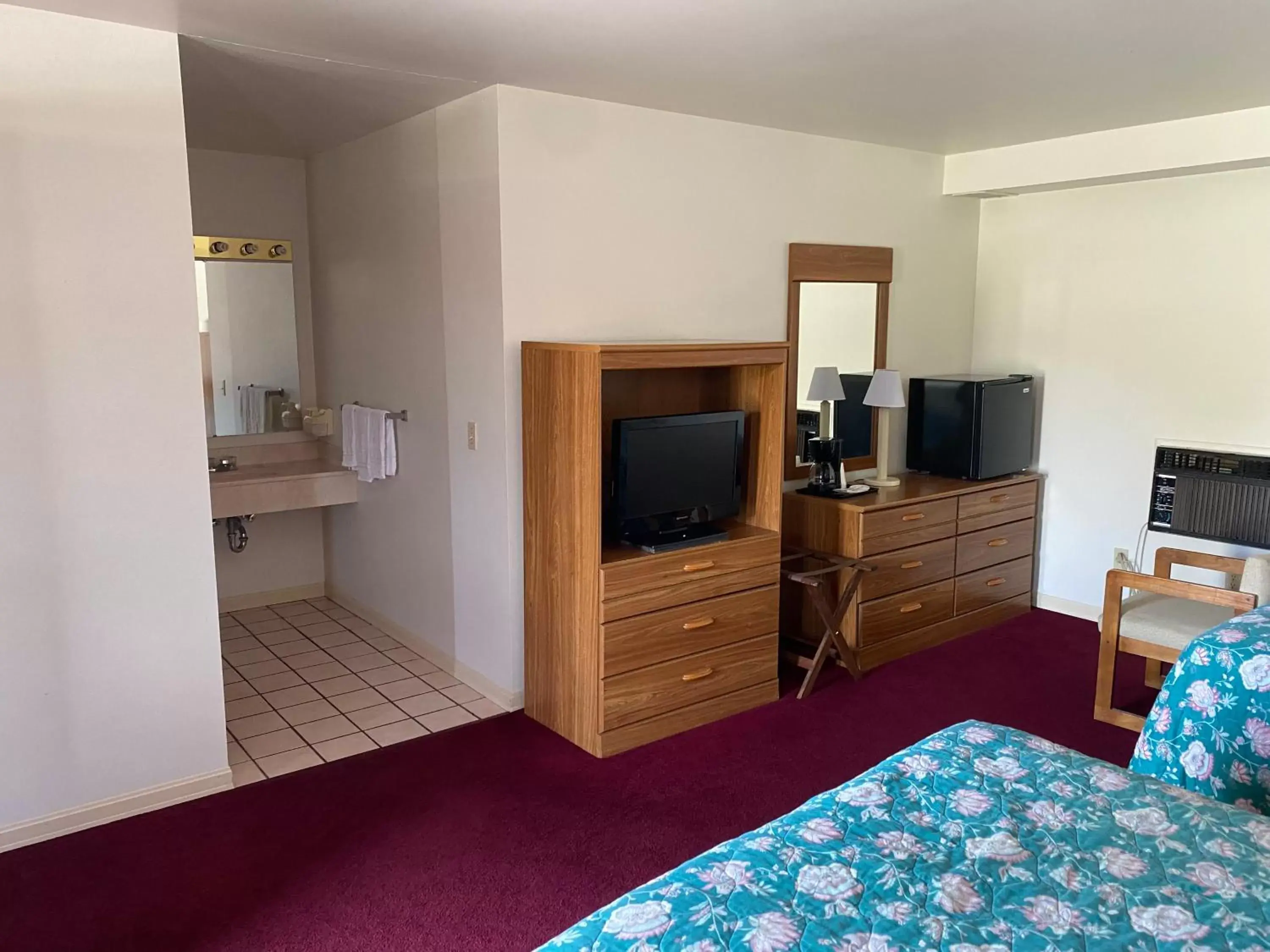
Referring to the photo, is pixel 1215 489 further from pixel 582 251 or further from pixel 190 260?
pixel 190 260

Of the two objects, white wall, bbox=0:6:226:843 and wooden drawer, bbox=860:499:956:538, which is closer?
white wall, bbox=0:6:226:843

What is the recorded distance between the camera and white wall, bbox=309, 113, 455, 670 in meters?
4.00

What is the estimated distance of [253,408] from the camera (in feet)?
16.2

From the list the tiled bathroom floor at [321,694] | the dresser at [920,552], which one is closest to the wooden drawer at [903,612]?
the dresser at [920,552]

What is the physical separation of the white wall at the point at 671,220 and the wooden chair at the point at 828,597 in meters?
1.04

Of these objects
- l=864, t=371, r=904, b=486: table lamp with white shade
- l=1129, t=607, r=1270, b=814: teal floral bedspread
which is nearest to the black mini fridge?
l=864, t=371, r=904, b=486: table lamp with white shade

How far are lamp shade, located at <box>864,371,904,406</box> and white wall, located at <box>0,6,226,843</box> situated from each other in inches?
113

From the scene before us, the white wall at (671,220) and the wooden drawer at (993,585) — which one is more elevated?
the white wall at (671,220)

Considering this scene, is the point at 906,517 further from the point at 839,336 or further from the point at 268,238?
the point at 268,238

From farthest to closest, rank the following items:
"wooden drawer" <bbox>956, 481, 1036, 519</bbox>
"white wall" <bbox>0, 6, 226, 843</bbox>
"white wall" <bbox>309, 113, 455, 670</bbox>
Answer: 1. "wooden drawer" <bbox>956, 481, 1036, 519</bbox>
2. "white wall" <bbox>309, 113, 455, 670</bbox>
3. "white wall" <bbox>0, 6, 226, 843</bbox>

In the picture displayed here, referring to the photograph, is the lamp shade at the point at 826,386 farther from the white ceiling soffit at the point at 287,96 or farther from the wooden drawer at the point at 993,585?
the white ceiling soffit at the point at 287,96

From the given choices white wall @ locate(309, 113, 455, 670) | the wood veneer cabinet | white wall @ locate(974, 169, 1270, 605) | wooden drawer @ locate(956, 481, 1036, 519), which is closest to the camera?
the wood veneer cabinet

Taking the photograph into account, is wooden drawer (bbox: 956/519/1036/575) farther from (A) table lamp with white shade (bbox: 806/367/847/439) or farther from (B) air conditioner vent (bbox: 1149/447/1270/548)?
(A) table lamp with white shade (bbox: 806/367/847/439)

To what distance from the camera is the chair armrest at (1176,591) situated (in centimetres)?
339
